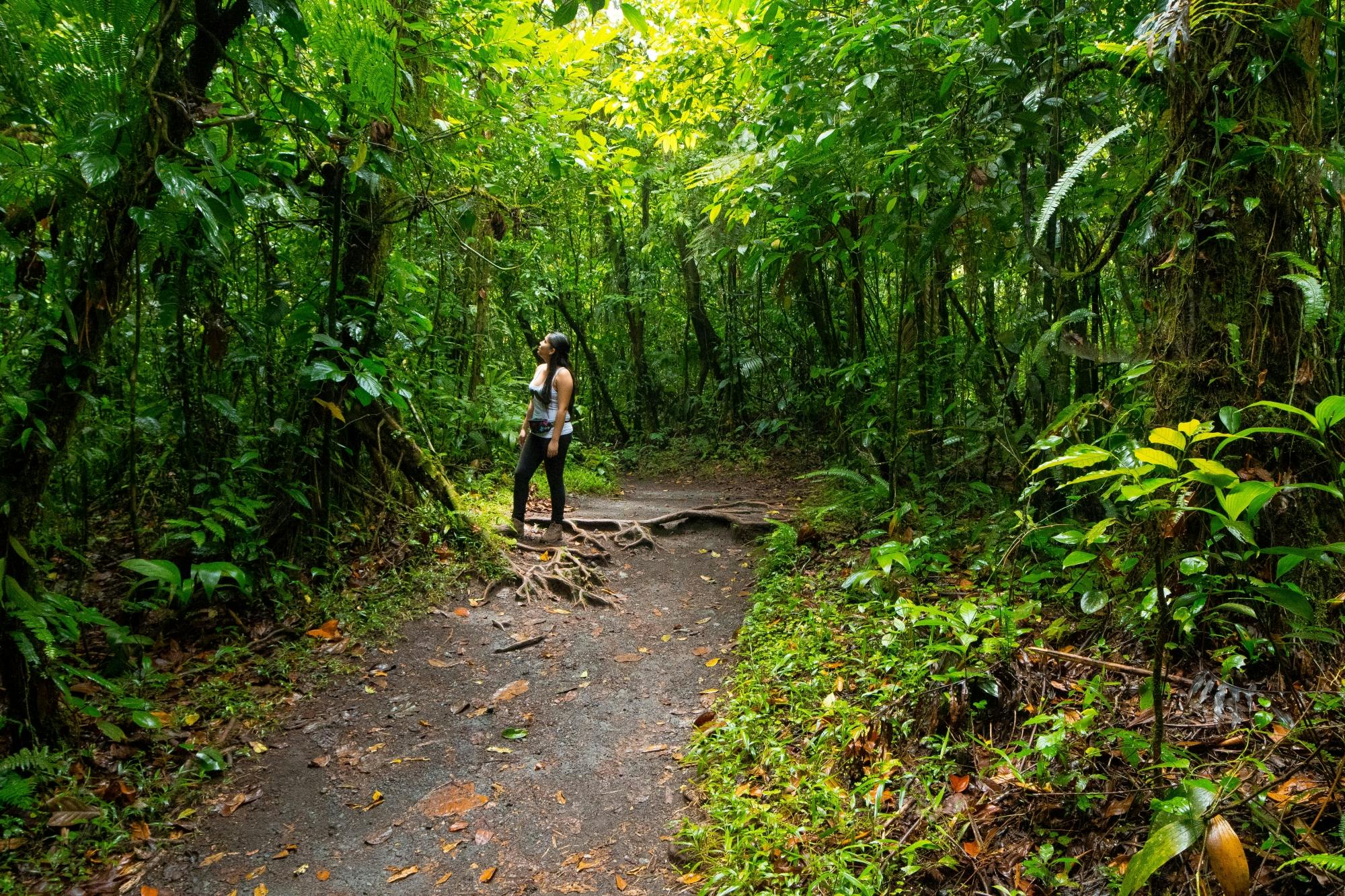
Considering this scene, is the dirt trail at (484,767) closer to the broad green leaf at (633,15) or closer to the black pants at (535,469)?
the black pants at (535,469)

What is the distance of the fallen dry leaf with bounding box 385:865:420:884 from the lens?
10.7 feet

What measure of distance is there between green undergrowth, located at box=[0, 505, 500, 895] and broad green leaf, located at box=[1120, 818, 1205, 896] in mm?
4019

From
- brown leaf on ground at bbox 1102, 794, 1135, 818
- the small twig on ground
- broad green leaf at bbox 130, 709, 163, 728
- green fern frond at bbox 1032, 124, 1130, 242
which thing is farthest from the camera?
the small twig on ground

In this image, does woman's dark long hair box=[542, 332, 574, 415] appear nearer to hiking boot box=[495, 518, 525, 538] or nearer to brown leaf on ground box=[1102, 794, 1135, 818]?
hiking boot box=[495, 518, 525, 538]

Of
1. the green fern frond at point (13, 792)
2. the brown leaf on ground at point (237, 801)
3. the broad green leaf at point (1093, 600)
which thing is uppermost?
the broad green leaf at point (1093, 600)

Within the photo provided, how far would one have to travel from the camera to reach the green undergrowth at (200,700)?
10.6 feet

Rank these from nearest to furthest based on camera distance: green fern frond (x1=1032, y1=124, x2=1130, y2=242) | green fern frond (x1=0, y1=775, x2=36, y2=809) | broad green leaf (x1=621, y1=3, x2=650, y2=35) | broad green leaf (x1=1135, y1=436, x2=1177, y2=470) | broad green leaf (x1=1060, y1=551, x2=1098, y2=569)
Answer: broad green leaf (x1=1135, y1=436, x2=1177, y2=470) → broad green leaf (x1=621, y1=3, x2=650, y2=35) → broad green leaf (x1=1060, y1=551, x2=1098, y2=569) → green fern frond (x1=1032, y1=124, x2=1130, y2=242) → green fern frond (x1=0, y1=775, x2=36, y2=809)

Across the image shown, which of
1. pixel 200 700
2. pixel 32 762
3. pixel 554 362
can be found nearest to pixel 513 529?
pixel 554 362

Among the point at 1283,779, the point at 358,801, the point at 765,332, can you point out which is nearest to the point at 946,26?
the point at 1283,779

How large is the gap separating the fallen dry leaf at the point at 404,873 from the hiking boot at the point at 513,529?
4044 mm

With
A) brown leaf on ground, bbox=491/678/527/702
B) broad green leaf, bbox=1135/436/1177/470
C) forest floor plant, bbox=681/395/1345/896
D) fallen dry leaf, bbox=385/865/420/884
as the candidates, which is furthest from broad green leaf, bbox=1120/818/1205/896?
brown leaf on ground, bbox=491/678/527/702

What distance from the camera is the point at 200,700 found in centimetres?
434

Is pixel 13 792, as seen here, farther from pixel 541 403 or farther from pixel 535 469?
pixel 541 403

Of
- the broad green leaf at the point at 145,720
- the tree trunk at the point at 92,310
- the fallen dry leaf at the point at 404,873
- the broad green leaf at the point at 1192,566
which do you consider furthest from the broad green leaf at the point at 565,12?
the broad green leaf at the point at 145,720
